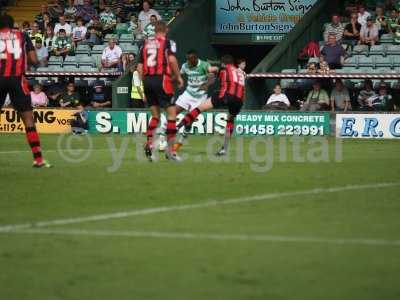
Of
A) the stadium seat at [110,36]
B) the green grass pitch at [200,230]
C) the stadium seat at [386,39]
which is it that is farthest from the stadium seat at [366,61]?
the green grass pitch at [200,230]

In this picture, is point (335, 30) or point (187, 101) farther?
point (335, 30)

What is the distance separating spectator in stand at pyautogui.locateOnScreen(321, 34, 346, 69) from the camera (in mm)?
26891

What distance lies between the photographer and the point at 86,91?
29562 mm

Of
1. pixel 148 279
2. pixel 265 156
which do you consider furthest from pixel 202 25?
pixel 148 279

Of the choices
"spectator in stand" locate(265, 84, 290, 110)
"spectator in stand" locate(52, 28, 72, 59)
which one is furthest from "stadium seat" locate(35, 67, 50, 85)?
"spectator in stand" locate(265, 84, 290, 110)

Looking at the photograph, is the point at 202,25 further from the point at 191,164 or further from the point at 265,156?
the point at 191,164

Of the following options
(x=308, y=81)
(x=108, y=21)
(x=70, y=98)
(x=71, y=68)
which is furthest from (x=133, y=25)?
(x=308, y=81)

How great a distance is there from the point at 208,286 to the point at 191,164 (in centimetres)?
909

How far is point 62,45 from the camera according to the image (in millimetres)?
30641

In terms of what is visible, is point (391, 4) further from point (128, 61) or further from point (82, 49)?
point (82, 49)

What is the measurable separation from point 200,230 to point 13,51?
664 cm

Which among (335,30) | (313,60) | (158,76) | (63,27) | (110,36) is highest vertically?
(63,27)

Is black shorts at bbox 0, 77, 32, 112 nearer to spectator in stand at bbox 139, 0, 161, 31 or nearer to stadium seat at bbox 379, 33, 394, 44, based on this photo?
stadium seat at bbox 379, 33, 394, 44

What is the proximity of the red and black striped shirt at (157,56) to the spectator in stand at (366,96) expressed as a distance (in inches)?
381
